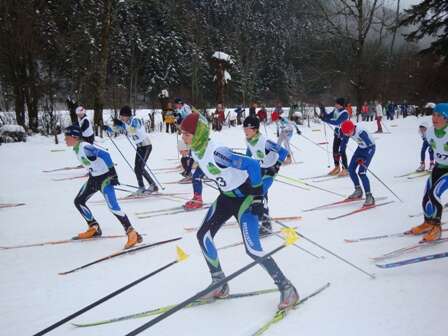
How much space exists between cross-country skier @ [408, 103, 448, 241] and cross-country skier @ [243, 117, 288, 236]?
2.04 metres

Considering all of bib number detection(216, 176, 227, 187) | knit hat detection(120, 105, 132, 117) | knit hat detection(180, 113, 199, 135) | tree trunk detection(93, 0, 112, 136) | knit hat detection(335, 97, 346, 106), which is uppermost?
tree trunk detection(93, 0, 112, 136)

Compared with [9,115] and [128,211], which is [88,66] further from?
[128,211]

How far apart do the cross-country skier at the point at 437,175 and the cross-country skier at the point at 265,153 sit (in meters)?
2.04

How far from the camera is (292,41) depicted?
61.7 meters

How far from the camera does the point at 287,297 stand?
12.5 ft

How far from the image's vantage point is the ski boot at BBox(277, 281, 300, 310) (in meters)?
3.81

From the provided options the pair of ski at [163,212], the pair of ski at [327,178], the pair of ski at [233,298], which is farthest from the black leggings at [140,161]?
the pair of ski at [233,298]

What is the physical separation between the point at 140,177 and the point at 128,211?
1408mm

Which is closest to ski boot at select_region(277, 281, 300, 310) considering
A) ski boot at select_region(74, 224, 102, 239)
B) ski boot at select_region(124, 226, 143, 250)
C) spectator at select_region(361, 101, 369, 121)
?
ski boot at select_region(124, 226, 143, 250)

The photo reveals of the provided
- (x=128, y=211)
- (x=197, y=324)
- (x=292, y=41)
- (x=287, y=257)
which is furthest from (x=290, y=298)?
(x=292, y=41)

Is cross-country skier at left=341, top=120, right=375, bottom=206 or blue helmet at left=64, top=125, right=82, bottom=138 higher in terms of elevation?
blue helmet at left=64, top=125, right=82, bottom=138

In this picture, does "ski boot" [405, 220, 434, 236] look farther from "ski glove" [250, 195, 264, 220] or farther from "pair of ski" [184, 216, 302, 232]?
"ski glove" [250, 195, 264, 220]

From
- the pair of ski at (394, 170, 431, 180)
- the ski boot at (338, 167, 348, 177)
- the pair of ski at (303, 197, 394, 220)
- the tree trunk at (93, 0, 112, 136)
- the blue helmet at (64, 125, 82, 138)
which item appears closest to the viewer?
the blue helmet at (64, 125, 82, 138)

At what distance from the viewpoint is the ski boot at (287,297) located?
3812mm
